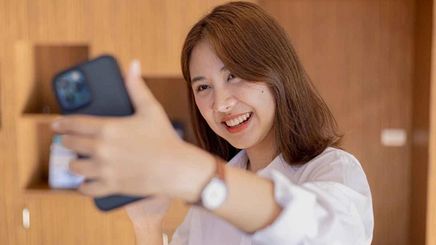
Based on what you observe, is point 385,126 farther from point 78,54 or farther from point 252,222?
point 252,222

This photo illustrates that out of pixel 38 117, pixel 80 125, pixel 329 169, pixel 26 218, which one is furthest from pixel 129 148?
pixel 26 218

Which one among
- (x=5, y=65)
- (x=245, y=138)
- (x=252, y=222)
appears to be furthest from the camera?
(x=5, y=65)

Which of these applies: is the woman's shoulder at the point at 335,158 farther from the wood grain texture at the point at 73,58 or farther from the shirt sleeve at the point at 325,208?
the wood grain texture at the point at 73,58

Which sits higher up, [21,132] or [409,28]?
[409,28]

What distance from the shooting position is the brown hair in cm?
97

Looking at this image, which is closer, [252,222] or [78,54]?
[252,222]

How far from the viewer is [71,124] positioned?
50 centimetres

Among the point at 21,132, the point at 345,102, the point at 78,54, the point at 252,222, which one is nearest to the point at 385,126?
the point at 345,102

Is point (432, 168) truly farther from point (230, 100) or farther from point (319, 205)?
point (319, 205)

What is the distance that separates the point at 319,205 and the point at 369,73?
1921mm

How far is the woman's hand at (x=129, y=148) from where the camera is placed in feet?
1.60

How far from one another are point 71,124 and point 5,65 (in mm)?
1940

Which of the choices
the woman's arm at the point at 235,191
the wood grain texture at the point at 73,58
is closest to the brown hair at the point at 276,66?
the woman's arm at the point at 235,191

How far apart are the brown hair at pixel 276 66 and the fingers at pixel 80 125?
1.62ft
